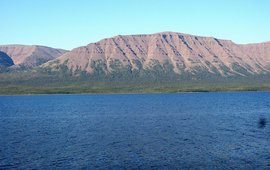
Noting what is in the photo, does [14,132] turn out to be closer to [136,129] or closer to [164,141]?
[136,129]

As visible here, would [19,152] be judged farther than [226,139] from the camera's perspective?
No

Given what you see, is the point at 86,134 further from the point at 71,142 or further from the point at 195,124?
the point at 195,124

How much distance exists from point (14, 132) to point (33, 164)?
46457mm

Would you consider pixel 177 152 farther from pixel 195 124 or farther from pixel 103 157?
pixel 195 124

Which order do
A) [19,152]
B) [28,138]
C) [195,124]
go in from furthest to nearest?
[195,124] < [28,138] < [19,152]

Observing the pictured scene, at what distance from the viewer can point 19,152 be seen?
83.2m

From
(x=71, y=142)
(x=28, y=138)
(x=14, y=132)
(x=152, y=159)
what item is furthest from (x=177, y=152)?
(x=14, y=132)

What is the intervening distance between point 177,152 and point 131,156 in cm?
1077

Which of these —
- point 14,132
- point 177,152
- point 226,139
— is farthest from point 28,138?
point 226,139

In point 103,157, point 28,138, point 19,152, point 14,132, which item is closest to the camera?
point 103,157

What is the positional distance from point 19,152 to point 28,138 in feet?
66.2

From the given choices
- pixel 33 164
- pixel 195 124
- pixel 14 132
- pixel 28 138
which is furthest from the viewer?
pixel 195 124

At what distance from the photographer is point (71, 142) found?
96000mm

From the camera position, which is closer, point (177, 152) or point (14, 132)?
point (177, 152)
